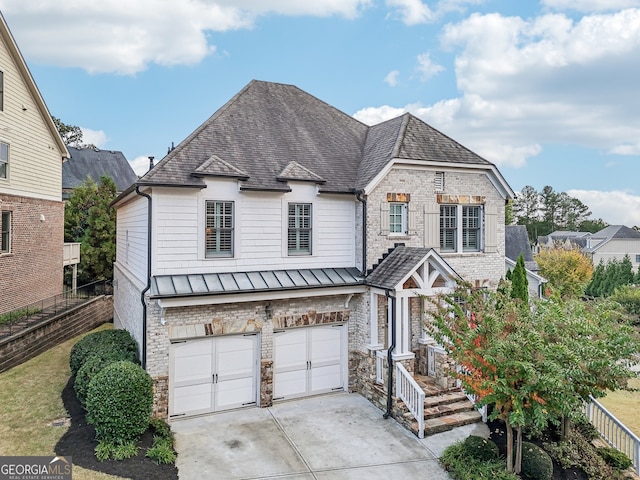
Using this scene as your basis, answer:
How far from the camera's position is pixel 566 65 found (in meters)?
15.6

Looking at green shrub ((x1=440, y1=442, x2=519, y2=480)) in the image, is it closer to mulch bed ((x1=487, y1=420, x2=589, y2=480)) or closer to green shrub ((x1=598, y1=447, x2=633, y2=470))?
mulch bed ((x1=487, y1=420, x2=589, y2=480))

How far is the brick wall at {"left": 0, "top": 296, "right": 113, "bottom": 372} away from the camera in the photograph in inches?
530

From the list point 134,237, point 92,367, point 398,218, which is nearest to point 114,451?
point 92,367

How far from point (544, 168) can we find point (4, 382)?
87.7ft

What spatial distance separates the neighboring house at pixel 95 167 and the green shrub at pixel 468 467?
33920mm

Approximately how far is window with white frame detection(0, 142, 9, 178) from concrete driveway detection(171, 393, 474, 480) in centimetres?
1246

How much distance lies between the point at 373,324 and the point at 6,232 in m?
14.6

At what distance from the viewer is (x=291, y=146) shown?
1355 cm

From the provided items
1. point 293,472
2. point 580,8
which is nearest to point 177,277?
point 293,472

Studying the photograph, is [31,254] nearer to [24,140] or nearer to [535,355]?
[24,140]

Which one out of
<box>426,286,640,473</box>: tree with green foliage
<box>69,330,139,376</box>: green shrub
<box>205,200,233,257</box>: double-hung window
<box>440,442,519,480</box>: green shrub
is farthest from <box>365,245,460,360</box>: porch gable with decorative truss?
<box>69,330,139,376</box>: green shrub

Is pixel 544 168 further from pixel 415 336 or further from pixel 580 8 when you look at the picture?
pixel 415 336

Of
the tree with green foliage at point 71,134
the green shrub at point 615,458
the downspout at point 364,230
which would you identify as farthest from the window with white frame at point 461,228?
the tree with green foliage at point 71,134

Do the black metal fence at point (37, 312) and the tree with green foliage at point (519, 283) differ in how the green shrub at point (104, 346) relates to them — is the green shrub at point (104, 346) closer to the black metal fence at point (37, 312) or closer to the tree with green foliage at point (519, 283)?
the black metal fence at point (37, 312)
